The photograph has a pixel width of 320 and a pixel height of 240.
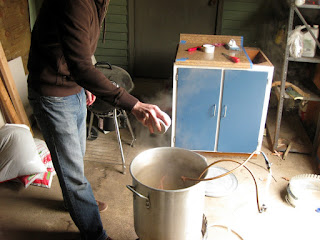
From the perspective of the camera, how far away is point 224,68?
2.49 metres

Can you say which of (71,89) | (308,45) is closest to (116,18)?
(308,45)

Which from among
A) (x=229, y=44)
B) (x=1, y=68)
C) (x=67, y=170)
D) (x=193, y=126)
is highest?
(x=229, y=44)

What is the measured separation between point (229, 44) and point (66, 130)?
73.4 inches

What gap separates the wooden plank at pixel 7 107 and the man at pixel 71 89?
1129 millimetres

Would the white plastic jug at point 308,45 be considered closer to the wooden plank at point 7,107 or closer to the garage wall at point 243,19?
the garage wall at point 243,19

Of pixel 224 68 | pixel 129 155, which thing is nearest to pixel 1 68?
pixel 129 155

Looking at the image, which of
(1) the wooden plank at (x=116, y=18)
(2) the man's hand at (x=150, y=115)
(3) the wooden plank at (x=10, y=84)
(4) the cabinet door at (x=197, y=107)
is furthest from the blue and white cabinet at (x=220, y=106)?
(1) the wooden plank at (x=116, y=18)

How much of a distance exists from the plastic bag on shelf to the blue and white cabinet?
0.92 feet

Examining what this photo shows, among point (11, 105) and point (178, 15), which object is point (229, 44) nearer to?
point (178, 15)

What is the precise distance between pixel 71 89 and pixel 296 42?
1.96 meters

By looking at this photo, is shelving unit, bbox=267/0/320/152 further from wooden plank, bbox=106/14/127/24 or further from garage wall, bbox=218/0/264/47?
wooden plank, bbox=106/14/127/24

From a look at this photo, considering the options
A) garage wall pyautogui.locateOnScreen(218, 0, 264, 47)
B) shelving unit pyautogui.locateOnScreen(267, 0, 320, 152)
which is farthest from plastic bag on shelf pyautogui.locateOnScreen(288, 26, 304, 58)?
garage wall pyautogui.locateOnScreen(218, 0, 264, 47)

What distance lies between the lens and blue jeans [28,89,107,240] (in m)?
1.57

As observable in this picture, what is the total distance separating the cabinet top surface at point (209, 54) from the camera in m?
2.48
